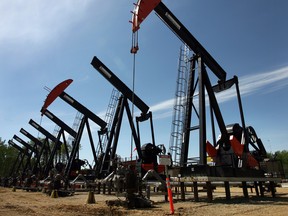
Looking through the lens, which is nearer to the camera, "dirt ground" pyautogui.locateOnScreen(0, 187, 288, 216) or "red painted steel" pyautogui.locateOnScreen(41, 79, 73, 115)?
"dirt ground" pyautogui.locateOnScreen(0, 187, 288, 216)

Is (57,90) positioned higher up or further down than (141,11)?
higher up

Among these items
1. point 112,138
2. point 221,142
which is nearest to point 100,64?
point 112,138

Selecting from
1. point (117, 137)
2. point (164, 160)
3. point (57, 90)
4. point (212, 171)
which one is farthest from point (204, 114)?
point (57, 90)

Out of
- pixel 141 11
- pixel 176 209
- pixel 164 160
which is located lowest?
pixel 176 209

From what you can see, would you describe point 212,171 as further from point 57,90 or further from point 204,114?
point 57,90

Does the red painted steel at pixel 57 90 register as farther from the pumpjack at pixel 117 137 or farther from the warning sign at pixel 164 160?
the warning sign at pixel 164 160

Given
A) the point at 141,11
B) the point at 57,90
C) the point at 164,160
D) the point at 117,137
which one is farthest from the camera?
the point at 57,90

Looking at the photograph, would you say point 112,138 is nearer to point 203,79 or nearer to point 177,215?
point 203,79

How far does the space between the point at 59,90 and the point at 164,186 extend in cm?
1628

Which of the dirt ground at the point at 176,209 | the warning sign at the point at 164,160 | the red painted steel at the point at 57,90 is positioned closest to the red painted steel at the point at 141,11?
the warning sign at the point at 164,160

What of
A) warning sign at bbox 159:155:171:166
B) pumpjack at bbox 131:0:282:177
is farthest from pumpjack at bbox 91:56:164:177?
warning sign at bbox 159:155:171:166

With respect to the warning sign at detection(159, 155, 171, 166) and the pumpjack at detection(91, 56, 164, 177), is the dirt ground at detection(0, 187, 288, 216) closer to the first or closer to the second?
the warning sign at detection(159, 155, 171, 166)

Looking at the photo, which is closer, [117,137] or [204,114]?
[204,114]

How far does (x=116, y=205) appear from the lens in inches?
340
